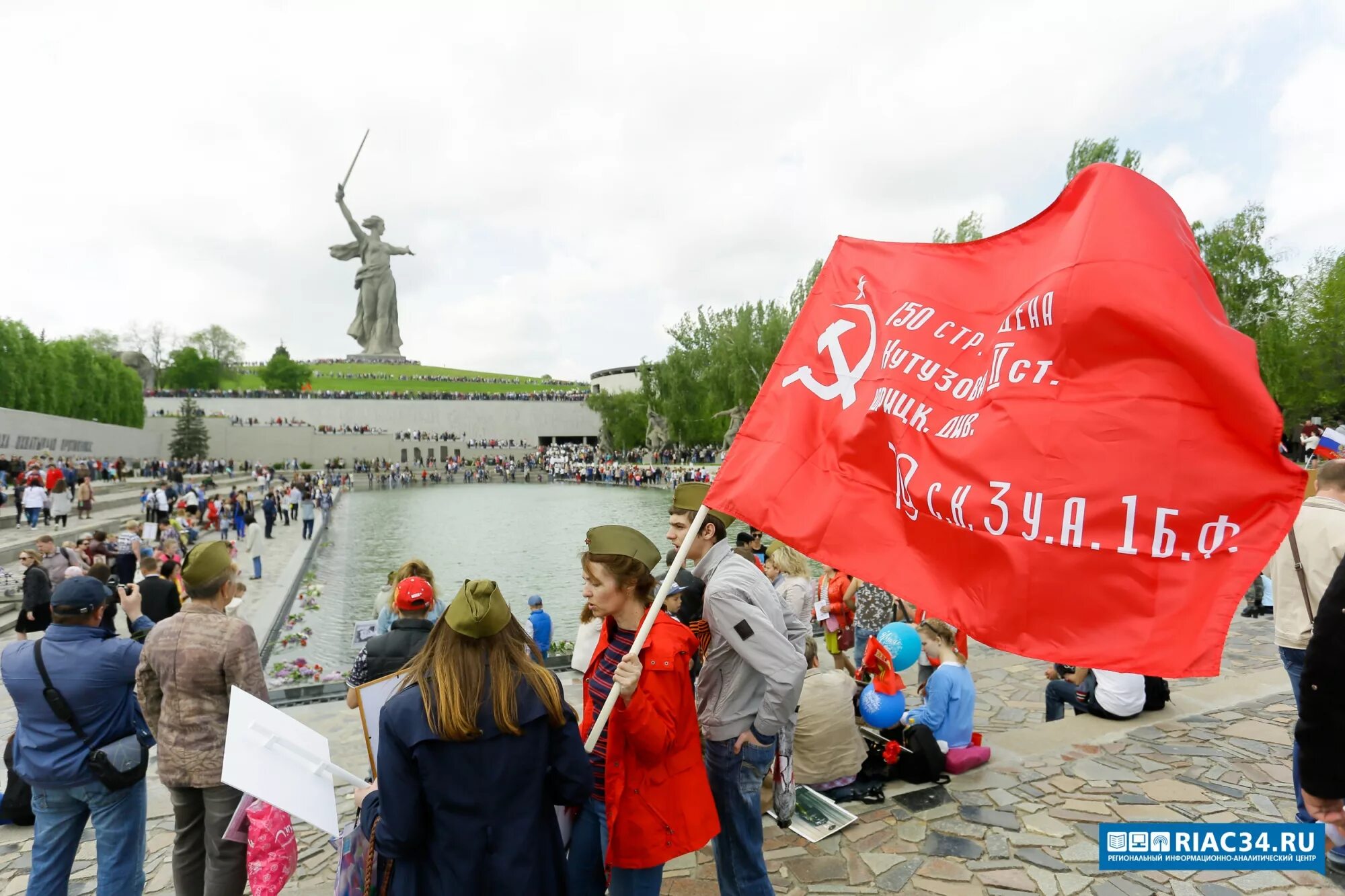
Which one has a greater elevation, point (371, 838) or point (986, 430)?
point (986, 430)

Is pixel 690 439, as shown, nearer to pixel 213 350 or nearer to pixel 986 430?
pixel 986 430

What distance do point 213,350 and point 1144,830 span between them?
122978mm

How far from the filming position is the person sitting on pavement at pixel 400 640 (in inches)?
140

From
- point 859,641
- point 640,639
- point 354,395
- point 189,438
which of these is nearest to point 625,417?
point 354,395

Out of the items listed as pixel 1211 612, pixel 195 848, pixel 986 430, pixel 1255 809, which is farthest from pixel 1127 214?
pixel 195 848

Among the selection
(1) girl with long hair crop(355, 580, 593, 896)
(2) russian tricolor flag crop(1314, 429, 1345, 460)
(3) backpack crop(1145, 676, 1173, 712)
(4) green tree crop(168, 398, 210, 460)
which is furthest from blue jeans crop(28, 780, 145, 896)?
(4) green tree crop(168, 398, 210, 460)

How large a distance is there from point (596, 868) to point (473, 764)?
3.25 ft

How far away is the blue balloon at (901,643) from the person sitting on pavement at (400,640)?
333 centimetres

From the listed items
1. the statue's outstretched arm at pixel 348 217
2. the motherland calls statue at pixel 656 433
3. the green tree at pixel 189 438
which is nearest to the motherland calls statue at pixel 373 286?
the statue's outstretched arm at pixel 348 217

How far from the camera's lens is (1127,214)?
2557 millimetres

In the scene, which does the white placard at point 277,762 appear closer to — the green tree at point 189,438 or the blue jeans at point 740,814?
the blue jeans at point 740,814

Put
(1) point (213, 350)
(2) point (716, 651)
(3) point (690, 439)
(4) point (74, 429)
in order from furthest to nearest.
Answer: (1) point (213, 350) < (3) point (690, 439) < (4) point (74, 429) < (2) point (716, 651)

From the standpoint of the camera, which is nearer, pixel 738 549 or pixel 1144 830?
pixel 1144 830

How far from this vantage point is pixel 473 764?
2.10 meters
